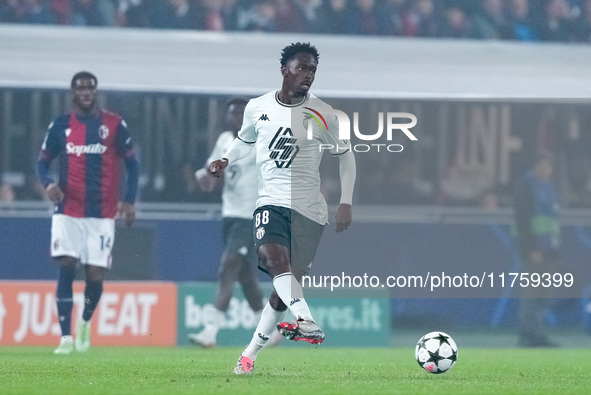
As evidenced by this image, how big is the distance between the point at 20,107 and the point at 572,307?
244 inches

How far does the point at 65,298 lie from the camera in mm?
9719

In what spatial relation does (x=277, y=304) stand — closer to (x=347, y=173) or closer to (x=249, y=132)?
(x=347, y=173)

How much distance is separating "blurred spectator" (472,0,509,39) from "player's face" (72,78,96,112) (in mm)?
6232

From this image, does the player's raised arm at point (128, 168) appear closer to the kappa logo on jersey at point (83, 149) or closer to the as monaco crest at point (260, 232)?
the kappa logo on jersey at point (83, 149)

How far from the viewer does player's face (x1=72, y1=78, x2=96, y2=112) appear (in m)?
9.82

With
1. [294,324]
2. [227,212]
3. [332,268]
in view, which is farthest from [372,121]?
[294,324]

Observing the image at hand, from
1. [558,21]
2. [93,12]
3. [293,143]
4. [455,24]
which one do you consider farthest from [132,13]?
[293,143]

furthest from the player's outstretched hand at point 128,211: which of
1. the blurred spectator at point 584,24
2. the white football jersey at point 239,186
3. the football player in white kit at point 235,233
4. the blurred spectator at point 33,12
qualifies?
the blurred spectator at point 584,24

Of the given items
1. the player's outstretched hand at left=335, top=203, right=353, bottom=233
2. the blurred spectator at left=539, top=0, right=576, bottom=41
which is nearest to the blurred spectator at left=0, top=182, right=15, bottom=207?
the player's outstretched hand at left=335, top=203, right=353, bottom=233

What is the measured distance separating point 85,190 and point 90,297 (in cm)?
88

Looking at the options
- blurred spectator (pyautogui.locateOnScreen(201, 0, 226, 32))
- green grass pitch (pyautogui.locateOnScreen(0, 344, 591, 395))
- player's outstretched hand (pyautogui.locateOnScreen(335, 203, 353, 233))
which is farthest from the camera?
blurred spectator (pyautogui.locateOnScreen(201, 0, 226, 32))

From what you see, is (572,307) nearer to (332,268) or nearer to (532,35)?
(332,268)

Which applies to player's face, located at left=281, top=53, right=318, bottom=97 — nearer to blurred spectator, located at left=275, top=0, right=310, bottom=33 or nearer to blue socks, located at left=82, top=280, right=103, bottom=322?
blue socks, located at left=82, top=280, right=103, bottom=322

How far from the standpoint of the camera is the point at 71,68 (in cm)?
1233
